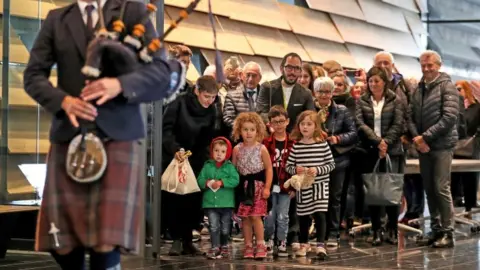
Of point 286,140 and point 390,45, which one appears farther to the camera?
point 390,45

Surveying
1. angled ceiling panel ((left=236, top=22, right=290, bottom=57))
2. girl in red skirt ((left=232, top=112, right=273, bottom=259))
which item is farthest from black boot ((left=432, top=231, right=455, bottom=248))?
angled ceiling panel ((left=236, top=22, right=290, bottom=57))

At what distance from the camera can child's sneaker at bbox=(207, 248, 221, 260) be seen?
6.50 m

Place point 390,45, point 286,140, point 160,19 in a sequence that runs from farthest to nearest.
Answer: point 390,45 → point 286,140 → point 160,19

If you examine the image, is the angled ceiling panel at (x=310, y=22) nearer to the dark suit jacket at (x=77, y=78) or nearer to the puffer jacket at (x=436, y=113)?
the puffer jacket at (x=436, y=113)

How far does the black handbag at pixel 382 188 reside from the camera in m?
7.44

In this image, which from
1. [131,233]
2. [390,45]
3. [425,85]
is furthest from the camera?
[390,45]

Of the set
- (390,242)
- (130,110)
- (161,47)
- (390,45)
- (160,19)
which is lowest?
(390,242)

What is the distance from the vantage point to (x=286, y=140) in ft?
22.5

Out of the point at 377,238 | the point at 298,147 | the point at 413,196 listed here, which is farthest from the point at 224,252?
the point at 413,196

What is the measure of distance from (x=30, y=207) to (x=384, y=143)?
8.83 ft

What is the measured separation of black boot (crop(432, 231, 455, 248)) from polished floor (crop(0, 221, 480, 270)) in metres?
0.11

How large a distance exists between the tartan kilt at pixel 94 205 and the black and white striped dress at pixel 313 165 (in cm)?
365

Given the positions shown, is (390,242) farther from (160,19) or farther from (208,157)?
(160,19)

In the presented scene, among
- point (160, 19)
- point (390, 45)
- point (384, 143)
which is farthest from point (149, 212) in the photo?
point (390, 45)
